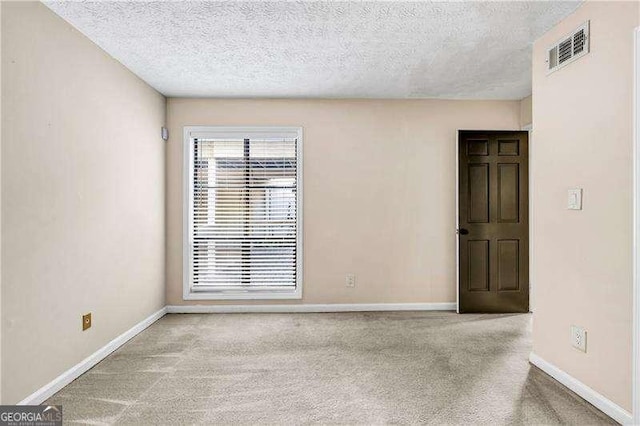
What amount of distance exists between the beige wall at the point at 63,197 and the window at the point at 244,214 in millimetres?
788

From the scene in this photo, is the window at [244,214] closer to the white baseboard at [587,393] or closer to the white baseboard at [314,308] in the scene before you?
the white baseboard at [314,308]

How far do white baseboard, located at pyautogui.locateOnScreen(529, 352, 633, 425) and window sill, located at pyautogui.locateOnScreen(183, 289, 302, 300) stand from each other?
2577mm

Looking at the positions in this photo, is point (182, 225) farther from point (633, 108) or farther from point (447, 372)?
point (633, 108)

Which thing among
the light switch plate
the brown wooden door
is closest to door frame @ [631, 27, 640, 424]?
the light switch plate

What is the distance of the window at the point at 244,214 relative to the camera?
4.61 m

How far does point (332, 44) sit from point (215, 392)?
2.72 meters

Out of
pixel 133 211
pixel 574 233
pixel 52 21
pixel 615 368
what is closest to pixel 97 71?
pixel 52 21

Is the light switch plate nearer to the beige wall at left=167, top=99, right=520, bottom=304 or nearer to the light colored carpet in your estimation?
the light colored carpet

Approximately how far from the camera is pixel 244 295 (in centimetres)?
456

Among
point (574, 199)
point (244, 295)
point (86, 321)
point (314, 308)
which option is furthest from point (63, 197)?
point (574, 199)

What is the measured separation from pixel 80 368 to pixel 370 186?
332 cm

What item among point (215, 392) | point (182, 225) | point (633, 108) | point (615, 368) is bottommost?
point (215, 392)

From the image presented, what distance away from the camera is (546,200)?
284 cm

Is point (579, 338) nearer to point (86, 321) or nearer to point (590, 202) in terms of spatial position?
point (590, 202)
